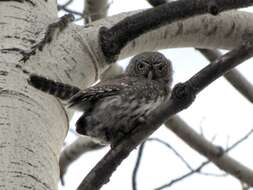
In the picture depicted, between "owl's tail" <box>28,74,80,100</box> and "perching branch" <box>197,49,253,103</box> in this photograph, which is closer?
"owl's tail" <box>28,74,80,100</box>

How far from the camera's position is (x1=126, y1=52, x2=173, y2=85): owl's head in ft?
14.6

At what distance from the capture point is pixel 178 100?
1961mm

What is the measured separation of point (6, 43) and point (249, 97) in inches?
78.2

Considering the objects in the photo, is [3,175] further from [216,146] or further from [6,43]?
[216,146]

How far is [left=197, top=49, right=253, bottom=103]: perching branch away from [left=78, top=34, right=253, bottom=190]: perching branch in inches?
76.6

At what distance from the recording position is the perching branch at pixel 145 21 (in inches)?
96.7

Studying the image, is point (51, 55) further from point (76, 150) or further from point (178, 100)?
point (76, 150)

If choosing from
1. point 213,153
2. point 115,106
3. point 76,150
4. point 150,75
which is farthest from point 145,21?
point 76,150

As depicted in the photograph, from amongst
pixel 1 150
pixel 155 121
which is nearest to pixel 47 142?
pixel 1 150

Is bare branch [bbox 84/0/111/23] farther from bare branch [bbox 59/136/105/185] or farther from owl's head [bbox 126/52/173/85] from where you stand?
bare branch [bbox 59/136/105/185]

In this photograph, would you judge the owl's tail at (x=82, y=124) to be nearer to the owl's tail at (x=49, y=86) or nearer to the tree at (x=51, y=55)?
the tree at (x=51, y=55)

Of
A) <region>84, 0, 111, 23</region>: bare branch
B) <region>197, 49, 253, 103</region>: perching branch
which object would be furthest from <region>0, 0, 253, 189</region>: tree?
<region>84, 0, 111, 23</region>: bare branch

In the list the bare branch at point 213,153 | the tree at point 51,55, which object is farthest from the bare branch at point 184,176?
the tree at point 51,55

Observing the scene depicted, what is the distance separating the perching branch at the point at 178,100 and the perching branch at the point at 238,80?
194cm
